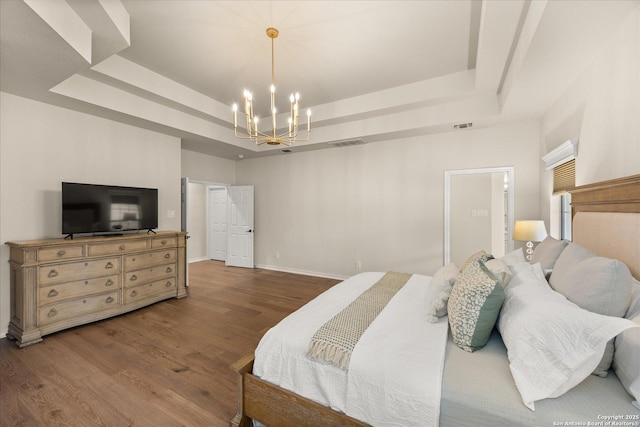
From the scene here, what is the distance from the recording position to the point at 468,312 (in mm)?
1393

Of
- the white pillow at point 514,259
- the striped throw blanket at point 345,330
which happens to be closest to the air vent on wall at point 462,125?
the white pillow at point 514,259

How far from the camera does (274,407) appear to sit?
1470 mm

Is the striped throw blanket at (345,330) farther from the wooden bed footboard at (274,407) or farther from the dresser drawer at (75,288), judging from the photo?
the dresser drawer at (75,288)

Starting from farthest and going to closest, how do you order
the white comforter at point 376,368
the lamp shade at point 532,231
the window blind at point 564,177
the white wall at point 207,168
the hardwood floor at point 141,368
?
1. the white wall at point 207,168
2. the lamp shade at point 532,231
3. the window blind at point 564,177
4. the hardwood floor at point 141,368
5. the white comforter at point 376,368

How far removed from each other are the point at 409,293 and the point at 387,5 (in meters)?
2.47

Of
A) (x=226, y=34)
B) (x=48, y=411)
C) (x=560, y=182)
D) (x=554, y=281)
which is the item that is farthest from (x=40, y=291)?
(x=560, y=182)

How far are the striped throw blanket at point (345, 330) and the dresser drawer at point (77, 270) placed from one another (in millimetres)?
3133

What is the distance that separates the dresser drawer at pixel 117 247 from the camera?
10.3ft

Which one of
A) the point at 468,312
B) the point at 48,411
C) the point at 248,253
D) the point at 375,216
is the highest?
the point at 375,216

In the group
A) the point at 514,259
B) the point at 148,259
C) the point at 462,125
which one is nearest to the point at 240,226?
the point at 148,259

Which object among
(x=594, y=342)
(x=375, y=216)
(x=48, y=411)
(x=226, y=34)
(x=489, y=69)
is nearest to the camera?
(x=594, y=342)

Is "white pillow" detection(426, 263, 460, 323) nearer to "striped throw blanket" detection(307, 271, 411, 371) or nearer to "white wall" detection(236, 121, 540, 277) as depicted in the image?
"striped throw blanket" detection(307, 271, 411, 371)

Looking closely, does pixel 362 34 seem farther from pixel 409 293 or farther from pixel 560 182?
pixel 560 182

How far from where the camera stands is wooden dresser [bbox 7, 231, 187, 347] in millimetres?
2684
